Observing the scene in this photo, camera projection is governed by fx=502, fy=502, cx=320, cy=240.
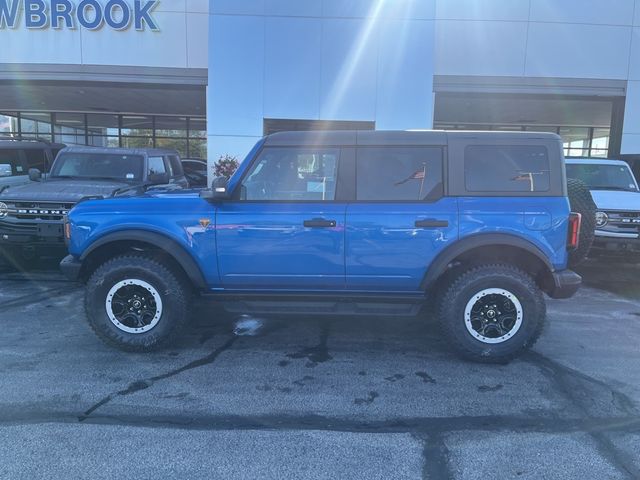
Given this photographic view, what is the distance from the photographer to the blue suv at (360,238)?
13.9 feet

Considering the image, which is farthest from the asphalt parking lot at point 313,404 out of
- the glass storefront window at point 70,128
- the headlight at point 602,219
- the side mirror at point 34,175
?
the glass storefront window at point 70,128

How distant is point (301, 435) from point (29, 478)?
1520 mm

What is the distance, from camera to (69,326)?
5.23 metres

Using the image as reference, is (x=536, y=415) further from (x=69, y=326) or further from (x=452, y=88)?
(x=452, y=88)

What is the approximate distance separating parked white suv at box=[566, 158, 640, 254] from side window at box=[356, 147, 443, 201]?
4.28 metres

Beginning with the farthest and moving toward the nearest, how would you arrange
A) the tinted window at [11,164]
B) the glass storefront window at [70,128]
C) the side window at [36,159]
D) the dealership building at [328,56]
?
the glass storefront window at [70,128] → the dealership building at [328,56] → the side window at [36,159] → the tinted window at [11,164]

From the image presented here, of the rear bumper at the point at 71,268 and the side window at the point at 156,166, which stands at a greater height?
the side window at the point at 156,166

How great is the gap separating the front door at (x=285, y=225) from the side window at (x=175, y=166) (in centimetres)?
559

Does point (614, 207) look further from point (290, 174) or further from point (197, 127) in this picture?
point (197, 127)

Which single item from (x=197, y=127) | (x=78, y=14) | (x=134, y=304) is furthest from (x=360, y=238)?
(x=197, y=127)

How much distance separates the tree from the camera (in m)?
12.6

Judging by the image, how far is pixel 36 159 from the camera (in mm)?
10094

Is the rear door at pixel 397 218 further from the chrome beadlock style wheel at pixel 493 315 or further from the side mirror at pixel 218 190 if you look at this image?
the side mirror at pixel 218 190

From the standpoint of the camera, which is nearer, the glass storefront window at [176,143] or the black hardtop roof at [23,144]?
the black hardtop roof at [23,144]
